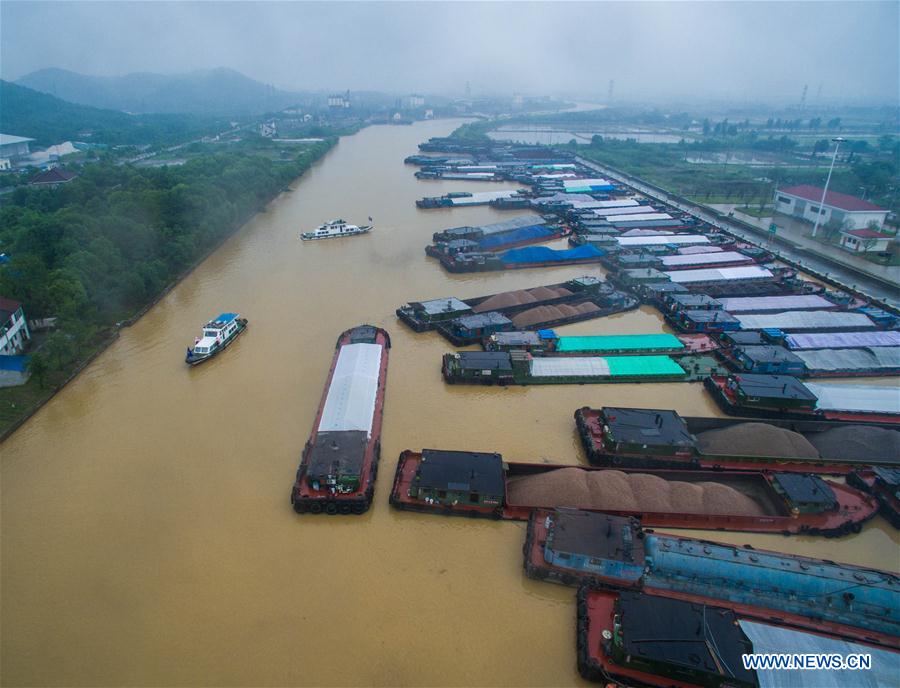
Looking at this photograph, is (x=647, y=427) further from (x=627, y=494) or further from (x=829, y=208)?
(x=829, y=208)

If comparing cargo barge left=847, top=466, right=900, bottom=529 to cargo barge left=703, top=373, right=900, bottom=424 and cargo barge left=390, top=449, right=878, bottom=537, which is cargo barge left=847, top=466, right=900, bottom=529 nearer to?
cargo barge left=390, top=449, right=878, bottom=537

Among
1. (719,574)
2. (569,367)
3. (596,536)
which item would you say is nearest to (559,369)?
(569,367)

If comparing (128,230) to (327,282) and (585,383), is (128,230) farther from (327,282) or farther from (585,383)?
(585,383)

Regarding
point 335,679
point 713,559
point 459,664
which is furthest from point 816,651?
point 335,679

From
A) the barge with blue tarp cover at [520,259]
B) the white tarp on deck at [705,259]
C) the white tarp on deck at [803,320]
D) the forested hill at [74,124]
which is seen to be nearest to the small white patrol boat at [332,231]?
the barge with blue tarp cover at [520,259]

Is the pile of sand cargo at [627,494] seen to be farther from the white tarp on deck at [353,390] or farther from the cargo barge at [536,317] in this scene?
the cargo barge at [536,317]

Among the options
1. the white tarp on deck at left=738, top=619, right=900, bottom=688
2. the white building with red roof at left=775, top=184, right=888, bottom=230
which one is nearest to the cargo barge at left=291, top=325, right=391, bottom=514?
the white tarp on deck at left=738, top=619, right=900, bottom=688
